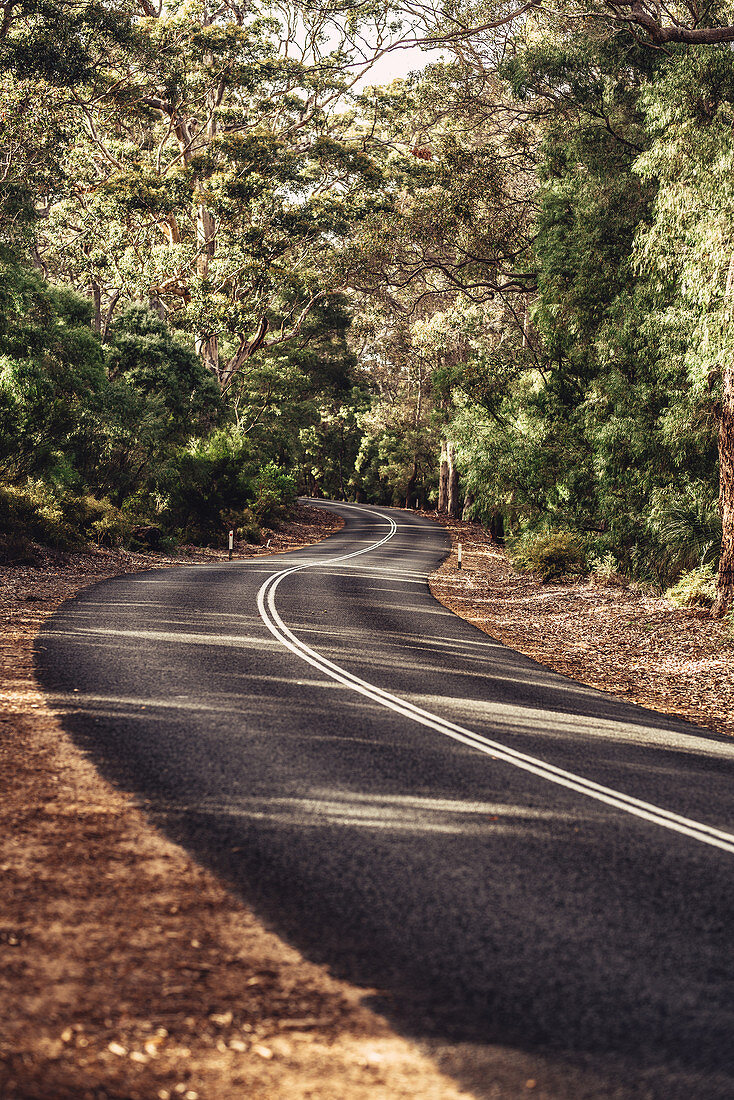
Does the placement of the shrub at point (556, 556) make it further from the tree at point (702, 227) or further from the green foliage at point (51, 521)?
the green foliage at point (51, 521)

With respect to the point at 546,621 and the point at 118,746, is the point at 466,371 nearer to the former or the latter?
the point at 546,621

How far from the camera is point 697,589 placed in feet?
53.5

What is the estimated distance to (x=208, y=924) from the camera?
4.34 meters

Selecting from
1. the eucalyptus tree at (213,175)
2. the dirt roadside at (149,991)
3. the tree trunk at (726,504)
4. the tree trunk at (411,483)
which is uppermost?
the eucalyptus tree at (213,175)

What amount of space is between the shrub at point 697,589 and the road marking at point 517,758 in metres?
7.92

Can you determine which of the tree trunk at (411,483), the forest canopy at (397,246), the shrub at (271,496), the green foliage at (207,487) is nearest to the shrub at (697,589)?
the forest canopy at (397,246)

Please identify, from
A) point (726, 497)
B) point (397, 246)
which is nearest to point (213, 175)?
point (397, 246)

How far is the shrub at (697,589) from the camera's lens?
1622 cm

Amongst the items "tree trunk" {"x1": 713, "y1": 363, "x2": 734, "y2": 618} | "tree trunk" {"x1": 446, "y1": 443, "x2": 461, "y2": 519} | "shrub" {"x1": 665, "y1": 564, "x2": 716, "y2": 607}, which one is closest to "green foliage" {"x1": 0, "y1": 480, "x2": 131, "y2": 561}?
"shrub" {"x1": 665, "y1": 564, "x2": 716, "y2": 607}

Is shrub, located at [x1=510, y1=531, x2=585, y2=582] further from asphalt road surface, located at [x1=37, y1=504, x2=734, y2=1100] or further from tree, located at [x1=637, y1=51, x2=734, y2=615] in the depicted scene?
asphalt road surface, located at [x1=37, y1=504, x2=734, y2=1100]

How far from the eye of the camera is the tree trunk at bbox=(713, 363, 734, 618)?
15.3 metres

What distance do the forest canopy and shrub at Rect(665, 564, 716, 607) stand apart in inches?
5.3

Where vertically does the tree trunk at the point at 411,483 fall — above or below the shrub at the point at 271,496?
above

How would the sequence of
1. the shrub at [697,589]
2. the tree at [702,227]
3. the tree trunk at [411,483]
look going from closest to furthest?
the tree at [702,227] < the shrub at [697,589] < the tree trunk at [411,483]
